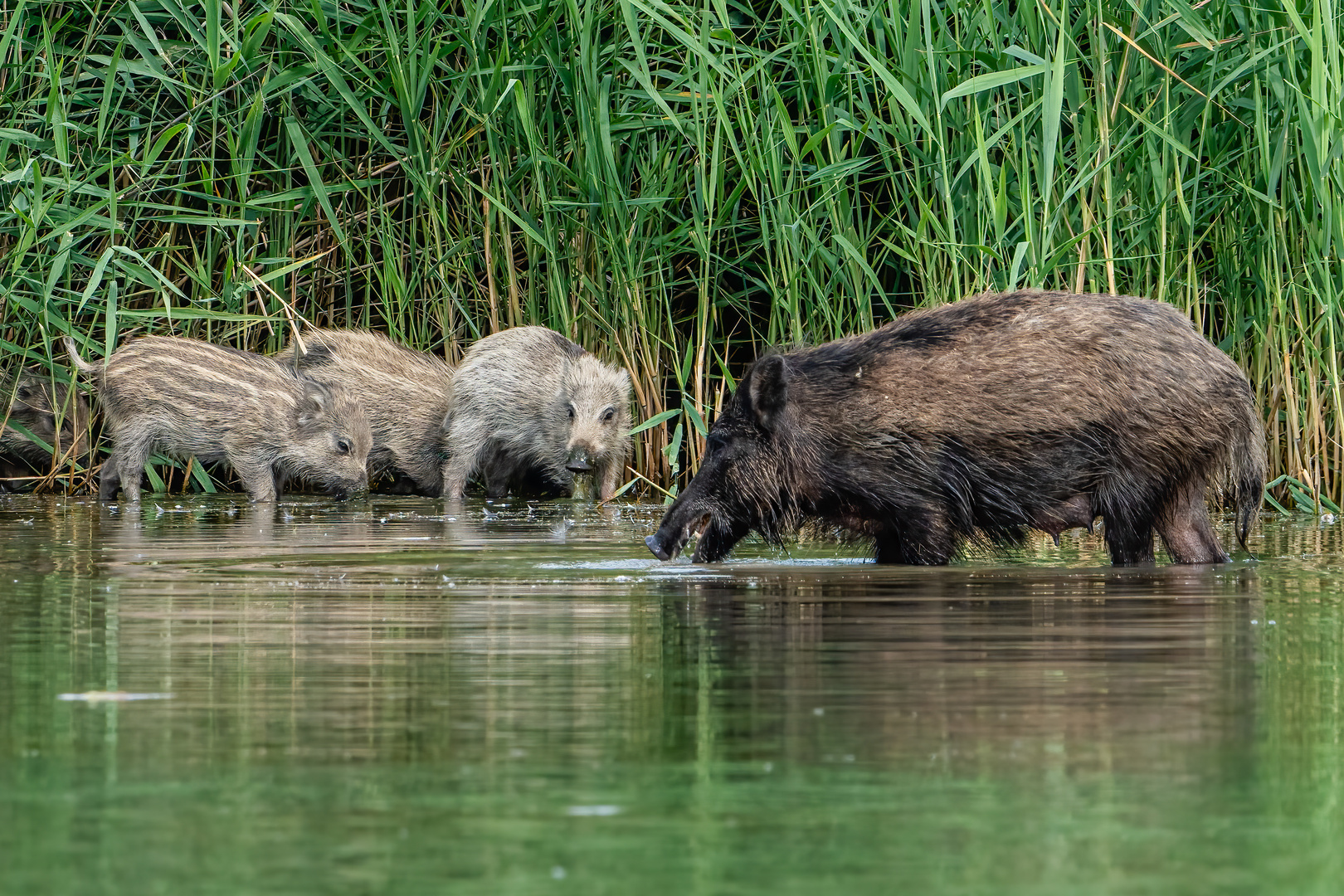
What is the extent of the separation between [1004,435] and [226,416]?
588 cm

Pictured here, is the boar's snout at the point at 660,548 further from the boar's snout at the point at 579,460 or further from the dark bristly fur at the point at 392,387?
the dark bristly fur at the point at 392,387

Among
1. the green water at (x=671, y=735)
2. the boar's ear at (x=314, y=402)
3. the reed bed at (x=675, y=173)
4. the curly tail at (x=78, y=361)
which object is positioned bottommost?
the green water at (x=671, y=735)

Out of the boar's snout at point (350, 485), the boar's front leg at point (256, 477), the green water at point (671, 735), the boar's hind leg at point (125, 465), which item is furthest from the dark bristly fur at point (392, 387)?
the green water at point (671, 735)

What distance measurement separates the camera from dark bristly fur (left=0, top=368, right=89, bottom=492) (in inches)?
441

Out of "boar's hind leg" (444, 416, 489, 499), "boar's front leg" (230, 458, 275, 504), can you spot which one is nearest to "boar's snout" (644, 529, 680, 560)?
"boar's front leg" (230, 458, 275, 504)

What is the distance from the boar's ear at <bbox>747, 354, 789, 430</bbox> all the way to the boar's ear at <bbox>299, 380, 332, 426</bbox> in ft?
17.4

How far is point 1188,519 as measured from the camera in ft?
22.6

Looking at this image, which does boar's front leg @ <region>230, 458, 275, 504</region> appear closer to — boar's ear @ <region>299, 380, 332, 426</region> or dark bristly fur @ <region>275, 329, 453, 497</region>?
boar's ear @ <region>299, 380, 332, 426</region>

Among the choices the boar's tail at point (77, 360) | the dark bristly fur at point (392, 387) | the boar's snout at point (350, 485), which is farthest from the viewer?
the boar's snout at point (350, 485)

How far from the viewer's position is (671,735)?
3.30m

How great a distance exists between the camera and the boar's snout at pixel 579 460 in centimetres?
1171

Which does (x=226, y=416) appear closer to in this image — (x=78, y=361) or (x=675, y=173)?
(x=78, y=361)

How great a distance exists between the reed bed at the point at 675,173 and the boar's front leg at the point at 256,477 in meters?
0.85

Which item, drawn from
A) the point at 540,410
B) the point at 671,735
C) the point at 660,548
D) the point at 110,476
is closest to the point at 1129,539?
the point at 660,548
